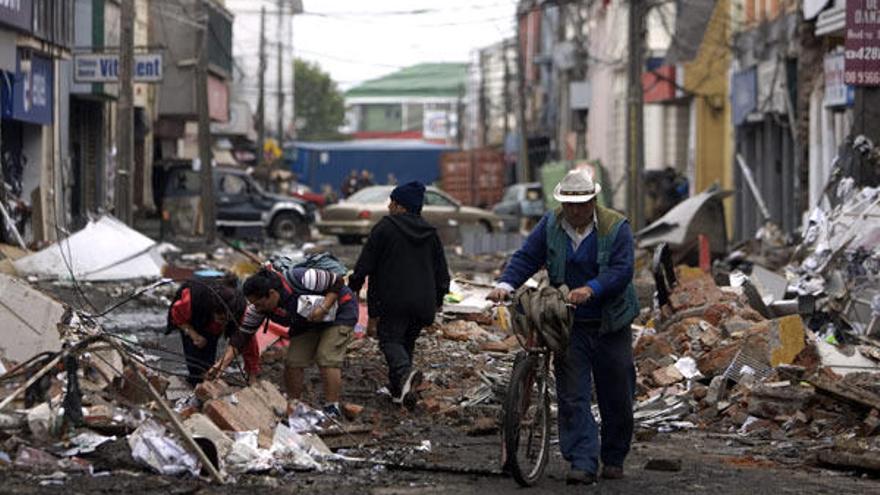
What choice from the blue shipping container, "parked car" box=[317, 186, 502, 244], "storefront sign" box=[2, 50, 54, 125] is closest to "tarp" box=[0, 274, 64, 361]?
"storefront sign" box=[2, 50, 54, 125]

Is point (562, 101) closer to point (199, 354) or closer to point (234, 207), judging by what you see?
point (234, 207)

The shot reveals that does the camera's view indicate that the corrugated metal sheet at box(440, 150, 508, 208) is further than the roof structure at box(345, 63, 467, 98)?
No

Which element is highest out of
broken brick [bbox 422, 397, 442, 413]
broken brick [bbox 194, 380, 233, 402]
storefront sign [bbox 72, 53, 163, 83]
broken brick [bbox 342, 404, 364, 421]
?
storefront sign [bbox 72, 53, 163, 83]

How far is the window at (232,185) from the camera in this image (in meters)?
44.7

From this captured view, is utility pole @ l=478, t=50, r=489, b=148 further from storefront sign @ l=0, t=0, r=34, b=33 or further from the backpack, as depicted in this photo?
the backpack

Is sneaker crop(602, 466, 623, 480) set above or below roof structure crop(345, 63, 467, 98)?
below

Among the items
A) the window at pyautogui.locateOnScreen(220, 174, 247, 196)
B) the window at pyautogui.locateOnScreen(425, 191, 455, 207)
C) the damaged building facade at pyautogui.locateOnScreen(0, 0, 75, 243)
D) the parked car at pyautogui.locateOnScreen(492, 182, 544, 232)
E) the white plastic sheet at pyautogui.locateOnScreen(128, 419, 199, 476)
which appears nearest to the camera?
the white plastic sheet at pyautogui.locateOnScreen(128, 419, 199, 476)

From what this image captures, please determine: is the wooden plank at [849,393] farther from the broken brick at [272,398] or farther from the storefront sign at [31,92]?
the storefront sign at [31,92]

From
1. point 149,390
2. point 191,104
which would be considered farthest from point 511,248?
point 149,390

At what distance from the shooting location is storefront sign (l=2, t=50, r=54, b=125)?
29.1 metres

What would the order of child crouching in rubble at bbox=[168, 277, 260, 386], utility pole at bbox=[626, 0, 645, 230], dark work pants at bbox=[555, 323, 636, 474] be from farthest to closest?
utility pole at bbox=[626, 0, 645, 230]
child crouching in rubble at bbox=[168, 277, 260, 386]
dark work pants at bbox=[555, 323, 636, 474]

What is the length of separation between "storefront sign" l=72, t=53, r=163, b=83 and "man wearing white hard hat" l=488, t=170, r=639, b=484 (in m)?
22.4

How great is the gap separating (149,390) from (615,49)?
60.2m

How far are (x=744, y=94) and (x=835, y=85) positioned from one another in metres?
10.9
